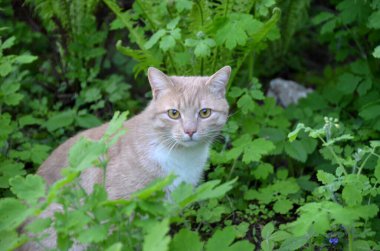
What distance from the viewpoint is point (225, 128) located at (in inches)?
163

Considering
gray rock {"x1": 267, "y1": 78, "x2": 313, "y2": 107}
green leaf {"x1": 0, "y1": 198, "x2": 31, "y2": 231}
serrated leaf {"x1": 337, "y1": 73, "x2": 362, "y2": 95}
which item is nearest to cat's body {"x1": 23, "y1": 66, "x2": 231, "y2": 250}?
green leaf {"x1": 0, "y1": 198, "x2": 31, "y2": 231}

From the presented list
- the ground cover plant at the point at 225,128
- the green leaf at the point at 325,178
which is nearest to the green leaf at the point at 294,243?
the ground cover plant at the point at 225,128

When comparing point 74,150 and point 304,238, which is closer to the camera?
point 74,150

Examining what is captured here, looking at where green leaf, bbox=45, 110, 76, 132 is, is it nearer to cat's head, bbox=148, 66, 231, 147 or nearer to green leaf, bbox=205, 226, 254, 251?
cat's head, bbox=148, 66, 231, 147

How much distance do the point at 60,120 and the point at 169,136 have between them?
62.7 inches

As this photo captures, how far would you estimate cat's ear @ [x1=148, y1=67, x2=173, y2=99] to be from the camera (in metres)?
3.43

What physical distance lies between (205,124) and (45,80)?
230cm

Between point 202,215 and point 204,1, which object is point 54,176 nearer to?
point 202,215

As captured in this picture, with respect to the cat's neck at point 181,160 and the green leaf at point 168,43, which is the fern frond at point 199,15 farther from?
the cat's neck at point 181,160

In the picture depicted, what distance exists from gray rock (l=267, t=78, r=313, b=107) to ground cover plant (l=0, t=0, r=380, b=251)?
1.12ft

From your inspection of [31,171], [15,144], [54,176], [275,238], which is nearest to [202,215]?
[275,238]

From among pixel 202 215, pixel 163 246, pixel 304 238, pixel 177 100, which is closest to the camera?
pixel 163 246

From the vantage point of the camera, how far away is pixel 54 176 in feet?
11.9

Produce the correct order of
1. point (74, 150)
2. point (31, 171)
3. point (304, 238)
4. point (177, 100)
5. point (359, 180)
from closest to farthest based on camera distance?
point (74, 150)
point (359, 180)
point (304, 238)
point (177, 100)
point (31, 171)
